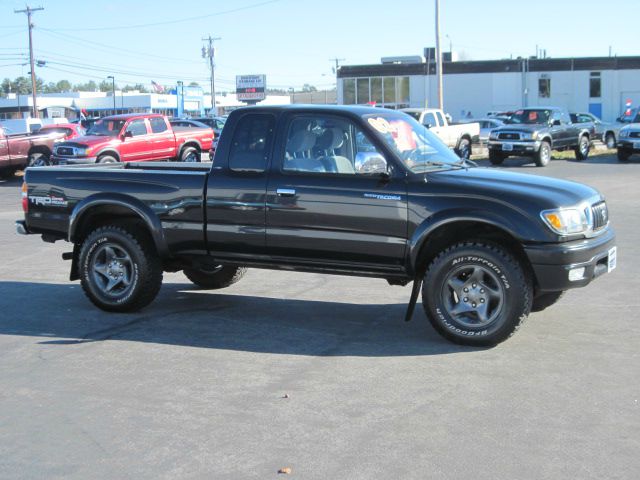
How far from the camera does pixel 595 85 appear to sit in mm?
63531

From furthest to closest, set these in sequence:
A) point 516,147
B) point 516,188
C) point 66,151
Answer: point 516,147
point 66,151
point 516,188

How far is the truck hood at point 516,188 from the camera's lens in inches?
258

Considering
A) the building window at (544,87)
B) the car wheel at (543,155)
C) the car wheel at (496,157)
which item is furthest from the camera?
the building window at (544,87)

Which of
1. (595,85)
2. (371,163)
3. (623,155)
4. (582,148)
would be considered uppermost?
(595,85)

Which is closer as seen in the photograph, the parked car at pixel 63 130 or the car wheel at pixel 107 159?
the car wheel at pixel 107 159

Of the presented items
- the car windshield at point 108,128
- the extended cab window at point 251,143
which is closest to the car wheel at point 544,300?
the extended cab window at point 251,143

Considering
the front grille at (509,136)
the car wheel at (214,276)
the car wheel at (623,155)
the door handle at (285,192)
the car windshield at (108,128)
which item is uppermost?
the car windshield at (108,128)

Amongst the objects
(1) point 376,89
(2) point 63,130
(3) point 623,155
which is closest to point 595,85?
(1) point 376,89

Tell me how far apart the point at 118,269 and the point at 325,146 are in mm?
2316

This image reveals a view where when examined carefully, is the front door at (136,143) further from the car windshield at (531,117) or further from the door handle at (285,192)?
the door handle at (285,192)

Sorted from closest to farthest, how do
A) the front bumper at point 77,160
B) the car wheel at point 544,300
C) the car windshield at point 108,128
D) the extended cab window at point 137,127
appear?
the car wheel at point 544,300 → the front bumper at point 77,160 → the car windshield at point 108,128 → the extended cab window at point 137,127

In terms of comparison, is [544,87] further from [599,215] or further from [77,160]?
[599,215]

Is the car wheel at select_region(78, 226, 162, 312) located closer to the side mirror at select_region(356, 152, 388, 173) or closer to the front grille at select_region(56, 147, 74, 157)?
the side mirror at select_region(356, 152, 388, 173)

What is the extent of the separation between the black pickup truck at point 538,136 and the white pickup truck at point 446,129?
3.96ft
